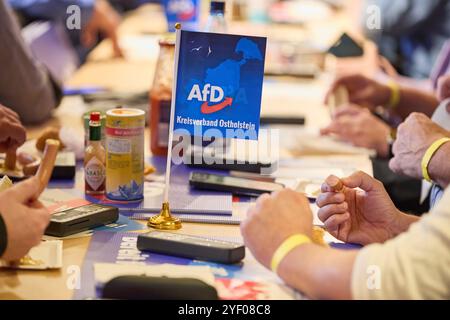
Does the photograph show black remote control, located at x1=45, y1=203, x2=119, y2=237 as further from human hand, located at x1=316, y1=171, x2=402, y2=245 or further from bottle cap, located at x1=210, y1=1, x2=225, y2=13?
bottle cap, located at x1=210, y1=1, x2=225, y2=13

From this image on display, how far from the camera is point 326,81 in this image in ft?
10.7

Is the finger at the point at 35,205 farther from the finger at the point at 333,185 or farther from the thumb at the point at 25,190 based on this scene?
the finger at the point at 333,185

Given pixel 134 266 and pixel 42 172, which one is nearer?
pixel 134 266

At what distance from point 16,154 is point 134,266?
691 mm

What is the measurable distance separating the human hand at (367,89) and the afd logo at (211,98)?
53.3 inches

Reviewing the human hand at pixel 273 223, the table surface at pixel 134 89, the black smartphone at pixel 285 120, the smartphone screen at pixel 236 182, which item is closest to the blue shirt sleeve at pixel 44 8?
the table surface at pixel 134 89

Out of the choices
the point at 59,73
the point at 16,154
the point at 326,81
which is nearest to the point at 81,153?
the point at 16,154

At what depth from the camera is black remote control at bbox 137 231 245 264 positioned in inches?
51.8

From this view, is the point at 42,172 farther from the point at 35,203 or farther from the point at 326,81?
the point at 326,81

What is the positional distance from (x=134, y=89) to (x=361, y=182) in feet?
5.32

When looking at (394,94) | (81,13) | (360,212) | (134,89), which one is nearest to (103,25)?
(81,13)

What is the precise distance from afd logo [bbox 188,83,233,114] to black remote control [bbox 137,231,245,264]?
0.25 m

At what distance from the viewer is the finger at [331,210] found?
145 cm

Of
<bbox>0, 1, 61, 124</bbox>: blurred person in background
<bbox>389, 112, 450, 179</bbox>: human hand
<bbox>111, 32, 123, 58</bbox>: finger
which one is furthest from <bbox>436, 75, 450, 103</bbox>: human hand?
<bbox>111, 32, 123, 58</bbox>: finger
